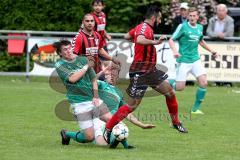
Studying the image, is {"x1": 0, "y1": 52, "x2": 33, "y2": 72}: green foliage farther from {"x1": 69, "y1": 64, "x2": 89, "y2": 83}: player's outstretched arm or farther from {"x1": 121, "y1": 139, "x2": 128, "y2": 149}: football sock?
{"x1": 121, "y1": 139, "x2": 128, "y2": 149}: football sock

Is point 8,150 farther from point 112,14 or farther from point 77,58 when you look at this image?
point 112,14

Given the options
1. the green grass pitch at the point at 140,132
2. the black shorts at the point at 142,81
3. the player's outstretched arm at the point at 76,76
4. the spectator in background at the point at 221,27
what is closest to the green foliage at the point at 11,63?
the green grass pitch at the point at 140,132

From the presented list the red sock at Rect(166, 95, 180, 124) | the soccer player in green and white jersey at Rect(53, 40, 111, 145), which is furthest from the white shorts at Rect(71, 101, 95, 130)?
the red sock at Rect(166, 95, 180, 124)

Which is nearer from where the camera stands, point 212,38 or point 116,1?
point 212,38

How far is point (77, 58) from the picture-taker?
10883mm

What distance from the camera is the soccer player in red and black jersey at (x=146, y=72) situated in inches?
437

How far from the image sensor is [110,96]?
11.3m

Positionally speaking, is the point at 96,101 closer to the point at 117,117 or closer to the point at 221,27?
the point at 117,117

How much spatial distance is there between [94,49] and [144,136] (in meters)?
1.50

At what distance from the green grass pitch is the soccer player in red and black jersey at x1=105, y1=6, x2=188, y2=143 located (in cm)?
49

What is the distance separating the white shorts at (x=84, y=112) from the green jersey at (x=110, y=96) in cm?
67

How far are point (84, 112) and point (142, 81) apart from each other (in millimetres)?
1159

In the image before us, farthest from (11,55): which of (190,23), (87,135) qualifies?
(87,135)

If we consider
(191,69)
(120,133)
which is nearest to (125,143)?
(120,133)
